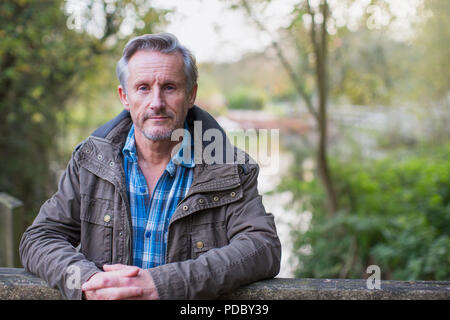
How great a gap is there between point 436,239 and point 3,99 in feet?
16.7

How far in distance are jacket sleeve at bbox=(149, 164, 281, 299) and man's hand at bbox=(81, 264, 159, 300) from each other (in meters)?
0.03

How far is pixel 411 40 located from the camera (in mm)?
8469

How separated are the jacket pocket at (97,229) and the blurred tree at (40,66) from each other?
299 cm

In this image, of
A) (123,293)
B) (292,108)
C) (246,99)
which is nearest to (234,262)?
(123,293)

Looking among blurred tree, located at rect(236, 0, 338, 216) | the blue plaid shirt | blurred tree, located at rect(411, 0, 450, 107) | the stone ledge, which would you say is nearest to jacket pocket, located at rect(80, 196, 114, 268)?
the blue plaid shirt

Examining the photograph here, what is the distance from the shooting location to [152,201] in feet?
6.18

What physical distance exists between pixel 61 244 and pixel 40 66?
3938 mm

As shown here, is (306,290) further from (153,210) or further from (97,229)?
(97,229)

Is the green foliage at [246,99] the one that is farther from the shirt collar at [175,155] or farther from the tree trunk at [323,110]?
the shirt collar at [175,155]

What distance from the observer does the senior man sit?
56.9 inches

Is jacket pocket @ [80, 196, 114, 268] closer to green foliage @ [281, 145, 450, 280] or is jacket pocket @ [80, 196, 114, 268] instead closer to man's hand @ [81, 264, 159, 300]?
man's hand @ [81, 264, 159, 300]

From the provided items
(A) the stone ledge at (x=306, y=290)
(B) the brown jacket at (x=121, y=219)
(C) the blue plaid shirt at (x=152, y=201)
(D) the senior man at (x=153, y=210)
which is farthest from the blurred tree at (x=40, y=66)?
(A) the stone ledge at (x=306, y=290)

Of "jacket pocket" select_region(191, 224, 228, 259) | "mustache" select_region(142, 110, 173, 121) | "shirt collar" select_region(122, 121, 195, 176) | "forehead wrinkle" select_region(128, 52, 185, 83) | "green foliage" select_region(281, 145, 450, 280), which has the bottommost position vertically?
"green foliage" select_region(281, 145, 450, 280)

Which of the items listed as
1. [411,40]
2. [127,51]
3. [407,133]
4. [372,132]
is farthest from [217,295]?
[407,133]
